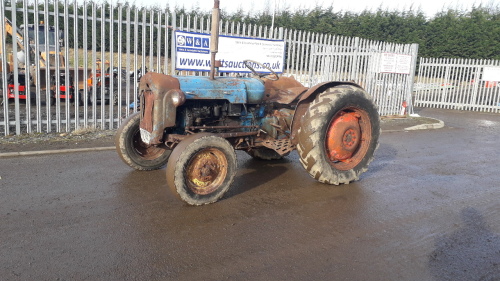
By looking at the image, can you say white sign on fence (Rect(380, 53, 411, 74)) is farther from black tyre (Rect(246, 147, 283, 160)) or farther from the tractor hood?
the tractor hood

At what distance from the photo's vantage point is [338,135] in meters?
5.70

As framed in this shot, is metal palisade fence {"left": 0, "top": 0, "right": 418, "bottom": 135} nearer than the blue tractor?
No

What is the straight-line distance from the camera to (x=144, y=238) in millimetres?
3850

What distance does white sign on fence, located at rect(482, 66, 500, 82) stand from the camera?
17.7 m

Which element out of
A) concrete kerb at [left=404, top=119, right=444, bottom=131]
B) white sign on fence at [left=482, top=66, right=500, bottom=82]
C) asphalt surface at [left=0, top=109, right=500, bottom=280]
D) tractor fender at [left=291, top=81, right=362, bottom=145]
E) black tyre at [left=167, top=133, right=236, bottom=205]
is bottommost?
asphalt surface at [left=0, top=109, right=500, bottom=280]

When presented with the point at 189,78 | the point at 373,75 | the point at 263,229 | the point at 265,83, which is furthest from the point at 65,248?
the point at 373,75

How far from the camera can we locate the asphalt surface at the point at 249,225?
134 inches

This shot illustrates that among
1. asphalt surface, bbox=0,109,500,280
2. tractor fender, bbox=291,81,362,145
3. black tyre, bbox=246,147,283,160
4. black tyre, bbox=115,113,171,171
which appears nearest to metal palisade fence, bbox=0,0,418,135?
asphalt surface, bbox=0,109,500,280

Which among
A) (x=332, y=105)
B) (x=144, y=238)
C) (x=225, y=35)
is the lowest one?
(x=144, y=238)

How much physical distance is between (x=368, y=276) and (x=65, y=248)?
8.39 feet

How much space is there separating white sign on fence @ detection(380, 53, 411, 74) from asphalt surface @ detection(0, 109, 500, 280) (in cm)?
748

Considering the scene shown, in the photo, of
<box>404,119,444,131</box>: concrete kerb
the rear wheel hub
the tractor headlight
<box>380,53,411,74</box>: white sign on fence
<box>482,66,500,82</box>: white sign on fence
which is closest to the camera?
the tractor headlight

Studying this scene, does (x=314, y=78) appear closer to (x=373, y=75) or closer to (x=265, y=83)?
(x=373, y=75)

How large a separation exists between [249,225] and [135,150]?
244 centimetres
